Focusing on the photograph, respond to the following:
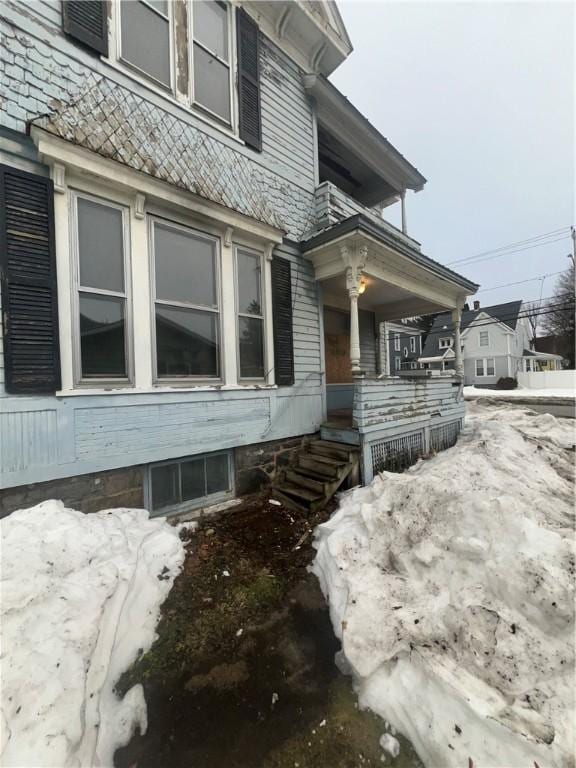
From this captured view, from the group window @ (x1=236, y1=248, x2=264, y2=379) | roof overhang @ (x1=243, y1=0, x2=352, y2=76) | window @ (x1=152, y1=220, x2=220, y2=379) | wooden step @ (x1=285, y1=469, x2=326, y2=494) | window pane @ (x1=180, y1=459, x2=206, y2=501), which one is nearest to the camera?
window @ (x1=152, y1=220, x2=220, y2=379)

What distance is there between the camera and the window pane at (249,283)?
177 inches

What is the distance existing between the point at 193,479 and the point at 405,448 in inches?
138

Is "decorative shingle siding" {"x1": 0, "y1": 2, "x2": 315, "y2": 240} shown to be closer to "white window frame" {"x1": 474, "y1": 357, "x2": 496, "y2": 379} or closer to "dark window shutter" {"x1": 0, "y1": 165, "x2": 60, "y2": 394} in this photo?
"dark window shutter" {"x1": 0, "y1": 165, "x2": 60, "y2": 394}

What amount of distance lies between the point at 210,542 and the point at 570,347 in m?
42.8

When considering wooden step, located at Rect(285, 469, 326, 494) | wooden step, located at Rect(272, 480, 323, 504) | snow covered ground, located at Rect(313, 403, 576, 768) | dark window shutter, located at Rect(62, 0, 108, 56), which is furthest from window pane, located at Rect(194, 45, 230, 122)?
snow covered ground, located at Rect(313, 403, 576, 768)

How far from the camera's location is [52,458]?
2.89 meters

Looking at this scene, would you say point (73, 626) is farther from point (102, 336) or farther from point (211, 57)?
point (211, 57)

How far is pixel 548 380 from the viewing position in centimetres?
2161

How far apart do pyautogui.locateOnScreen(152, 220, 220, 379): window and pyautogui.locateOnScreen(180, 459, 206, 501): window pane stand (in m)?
1.08

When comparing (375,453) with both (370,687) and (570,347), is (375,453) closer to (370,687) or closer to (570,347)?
(370,687)

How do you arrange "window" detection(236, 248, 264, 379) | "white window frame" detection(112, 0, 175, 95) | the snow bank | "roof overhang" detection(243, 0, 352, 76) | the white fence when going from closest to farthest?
1. the snow bank
2. "white window frame" detection(112, 0, 175, 95)
3. "window" detection(236, 248, 264, 379)
4. "roof overhang" detection(243, 0, 352, 76)
5. the white fence

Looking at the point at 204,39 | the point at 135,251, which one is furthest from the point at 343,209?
the point at 135,251

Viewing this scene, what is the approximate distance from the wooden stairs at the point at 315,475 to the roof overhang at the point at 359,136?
605cm

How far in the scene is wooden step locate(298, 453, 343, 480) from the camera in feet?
14.3
